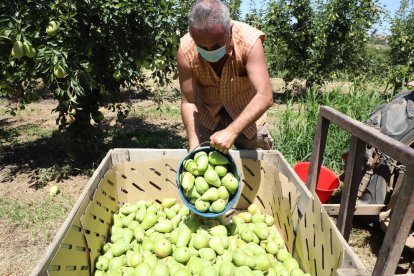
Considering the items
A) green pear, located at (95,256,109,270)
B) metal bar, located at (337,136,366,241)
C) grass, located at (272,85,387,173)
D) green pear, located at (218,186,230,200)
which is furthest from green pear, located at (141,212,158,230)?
grass, located at (272,85,387,173)

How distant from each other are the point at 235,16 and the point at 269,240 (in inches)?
337

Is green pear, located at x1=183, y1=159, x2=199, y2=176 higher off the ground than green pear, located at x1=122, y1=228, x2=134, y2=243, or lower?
higher

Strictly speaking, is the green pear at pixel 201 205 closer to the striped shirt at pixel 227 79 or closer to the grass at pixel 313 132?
the striped shirt at pixel 227 79

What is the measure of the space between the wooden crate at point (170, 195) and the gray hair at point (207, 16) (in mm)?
1016

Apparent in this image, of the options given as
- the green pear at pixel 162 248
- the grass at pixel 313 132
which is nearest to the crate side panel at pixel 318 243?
the green pear at pixel 162 248

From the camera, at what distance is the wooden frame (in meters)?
1.38

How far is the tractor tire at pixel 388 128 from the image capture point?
104 inches

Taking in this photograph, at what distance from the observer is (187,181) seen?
78.8 inches

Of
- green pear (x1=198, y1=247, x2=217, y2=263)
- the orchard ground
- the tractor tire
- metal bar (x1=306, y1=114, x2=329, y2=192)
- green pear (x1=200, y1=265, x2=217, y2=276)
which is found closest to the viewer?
green pear (x1=200, y1=265, x2=217, y2=276)

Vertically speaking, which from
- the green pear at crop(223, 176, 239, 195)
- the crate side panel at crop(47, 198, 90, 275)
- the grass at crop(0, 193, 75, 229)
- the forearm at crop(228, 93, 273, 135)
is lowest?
the grass at crop(0, 193, 75, 229)

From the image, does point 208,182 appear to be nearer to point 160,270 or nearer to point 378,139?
point 160,270

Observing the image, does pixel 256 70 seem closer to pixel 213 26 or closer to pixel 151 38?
pixel 213 26

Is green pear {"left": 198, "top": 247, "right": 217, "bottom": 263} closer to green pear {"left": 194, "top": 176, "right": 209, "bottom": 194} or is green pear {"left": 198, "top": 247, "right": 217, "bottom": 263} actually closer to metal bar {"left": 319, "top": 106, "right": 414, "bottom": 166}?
green pear {"left": 194, "top": 176, "right": 209, "bottom": 194}

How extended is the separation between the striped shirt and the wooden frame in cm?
55
